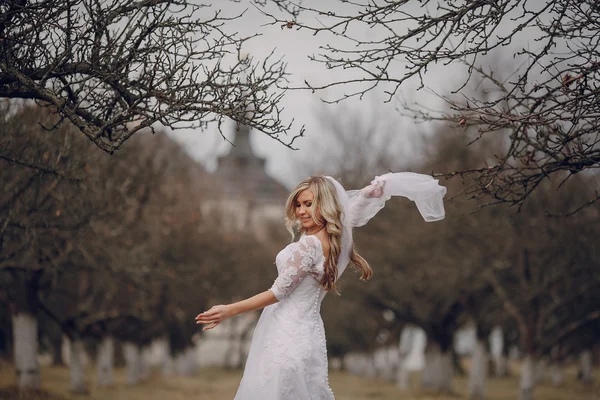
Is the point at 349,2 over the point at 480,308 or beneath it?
over

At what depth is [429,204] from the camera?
20.9 feet

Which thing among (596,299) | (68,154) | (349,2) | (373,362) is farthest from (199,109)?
(373,362)

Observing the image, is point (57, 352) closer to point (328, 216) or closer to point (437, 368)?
point (437, 368)

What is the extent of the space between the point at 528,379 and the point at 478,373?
6010mm

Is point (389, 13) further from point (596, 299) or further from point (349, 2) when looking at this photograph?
point (596, 299)

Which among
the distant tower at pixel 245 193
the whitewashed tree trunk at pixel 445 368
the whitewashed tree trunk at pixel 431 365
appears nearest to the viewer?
the whitewashed tree trunk at pixel 445 368

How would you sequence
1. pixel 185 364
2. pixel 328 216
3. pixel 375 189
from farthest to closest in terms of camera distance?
pixel 185 364
pixel 375 189
pixel 328 216

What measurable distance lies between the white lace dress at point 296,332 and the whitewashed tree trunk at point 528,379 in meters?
15.1

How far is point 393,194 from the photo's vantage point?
19.9 ft

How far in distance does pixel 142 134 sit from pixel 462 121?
2117cm

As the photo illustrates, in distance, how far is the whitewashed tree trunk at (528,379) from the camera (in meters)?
19.7

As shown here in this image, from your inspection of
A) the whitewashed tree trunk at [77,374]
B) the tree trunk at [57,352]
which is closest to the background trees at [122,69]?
the whitewashed tree trunk at [77,374]

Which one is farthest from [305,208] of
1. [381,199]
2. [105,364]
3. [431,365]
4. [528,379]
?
[431,365]

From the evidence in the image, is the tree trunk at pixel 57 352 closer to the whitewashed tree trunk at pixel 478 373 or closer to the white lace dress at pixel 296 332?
the whitewashed tree trunk at pixel 478 373
